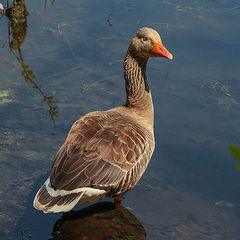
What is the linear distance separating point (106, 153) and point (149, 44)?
170cm

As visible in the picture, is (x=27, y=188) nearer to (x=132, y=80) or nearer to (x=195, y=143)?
(x=132, y=80)

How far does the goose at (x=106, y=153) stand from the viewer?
16.2 feet

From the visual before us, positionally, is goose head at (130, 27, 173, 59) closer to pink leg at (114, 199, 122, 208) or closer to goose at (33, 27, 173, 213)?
goose at (33, 27, 173, 213)

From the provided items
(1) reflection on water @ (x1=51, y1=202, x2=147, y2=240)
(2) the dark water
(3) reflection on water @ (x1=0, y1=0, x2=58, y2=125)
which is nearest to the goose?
(1) reflection on water @ (x1=51, y1=202, x2=147, y2=240)

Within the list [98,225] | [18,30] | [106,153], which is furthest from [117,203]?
[18,30]

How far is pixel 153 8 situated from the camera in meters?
10.2

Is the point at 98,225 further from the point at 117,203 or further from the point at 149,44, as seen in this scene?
the point at 149,44

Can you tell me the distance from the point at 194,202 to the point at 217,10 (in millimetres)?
5666

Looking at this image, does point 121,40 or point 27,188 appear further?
point 121,40

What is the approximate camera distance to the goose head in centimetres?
596

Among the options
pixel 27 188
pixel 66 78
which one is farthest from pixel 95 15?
pixel 27 188

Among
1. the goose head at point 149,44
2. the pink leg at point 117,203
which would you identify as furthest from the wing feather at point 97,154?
the goose head at point 149,44

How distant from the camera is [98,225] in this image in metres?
5.75

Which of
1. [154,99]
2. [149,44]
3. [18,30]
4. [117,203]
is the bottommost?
[117,203]
